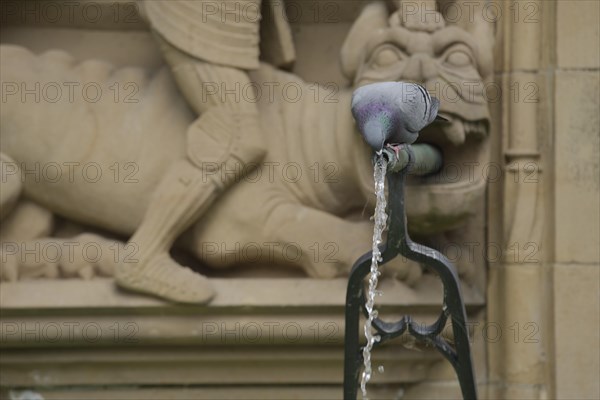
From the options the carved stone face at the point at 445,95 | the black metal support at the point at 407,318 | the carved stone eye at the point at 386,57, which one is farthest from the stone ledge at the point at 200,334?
the black metal support at the point at 407,318

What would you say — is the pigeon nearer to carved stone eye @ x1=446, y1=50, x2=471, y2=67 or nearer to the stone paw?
carved stone eye @ x1=446, y1=50, x2=471, y2=67

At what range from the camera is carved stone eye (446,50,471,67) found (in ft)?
9.65

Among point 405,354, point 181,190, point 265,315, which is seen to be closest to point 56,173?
point 181,190

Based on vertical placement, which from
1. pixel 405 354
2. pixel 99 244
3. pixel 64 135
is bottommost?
pixel 405 354

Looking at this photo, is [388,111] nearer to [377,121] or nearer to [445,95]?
[377,121]

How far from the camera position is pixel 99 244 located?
308cm

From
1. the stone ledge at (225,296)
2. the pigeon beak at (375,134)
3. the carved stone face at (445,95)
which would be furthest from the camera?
the stone ledge at (225,296)

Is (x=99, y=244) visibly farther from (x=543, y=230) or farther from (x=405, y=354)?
(x=543, y=230)

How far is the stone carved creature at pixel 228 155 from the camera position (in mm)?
2949

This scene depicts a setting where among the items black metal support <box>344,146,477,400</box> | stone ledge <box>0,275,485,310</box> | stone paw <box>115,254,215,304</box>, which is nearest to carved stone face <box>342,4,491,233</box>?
stone ledge <box>0,275,485,310</box>

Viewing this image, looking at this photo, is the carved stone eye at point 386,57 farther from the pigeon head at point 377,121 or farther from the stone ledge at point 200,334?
the pigeon head at point 377,121

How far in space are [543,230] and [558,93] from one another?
301mm

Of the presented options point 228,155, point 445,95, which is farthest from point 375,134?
point 228,155

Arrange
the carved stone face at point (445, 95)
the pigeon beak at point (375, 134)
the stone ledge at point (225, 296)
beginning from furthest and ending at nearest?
the stone ledge at point (225, 296) < the carved stone face at point (445, 95) < the pigeon beak at point (375, 134)
